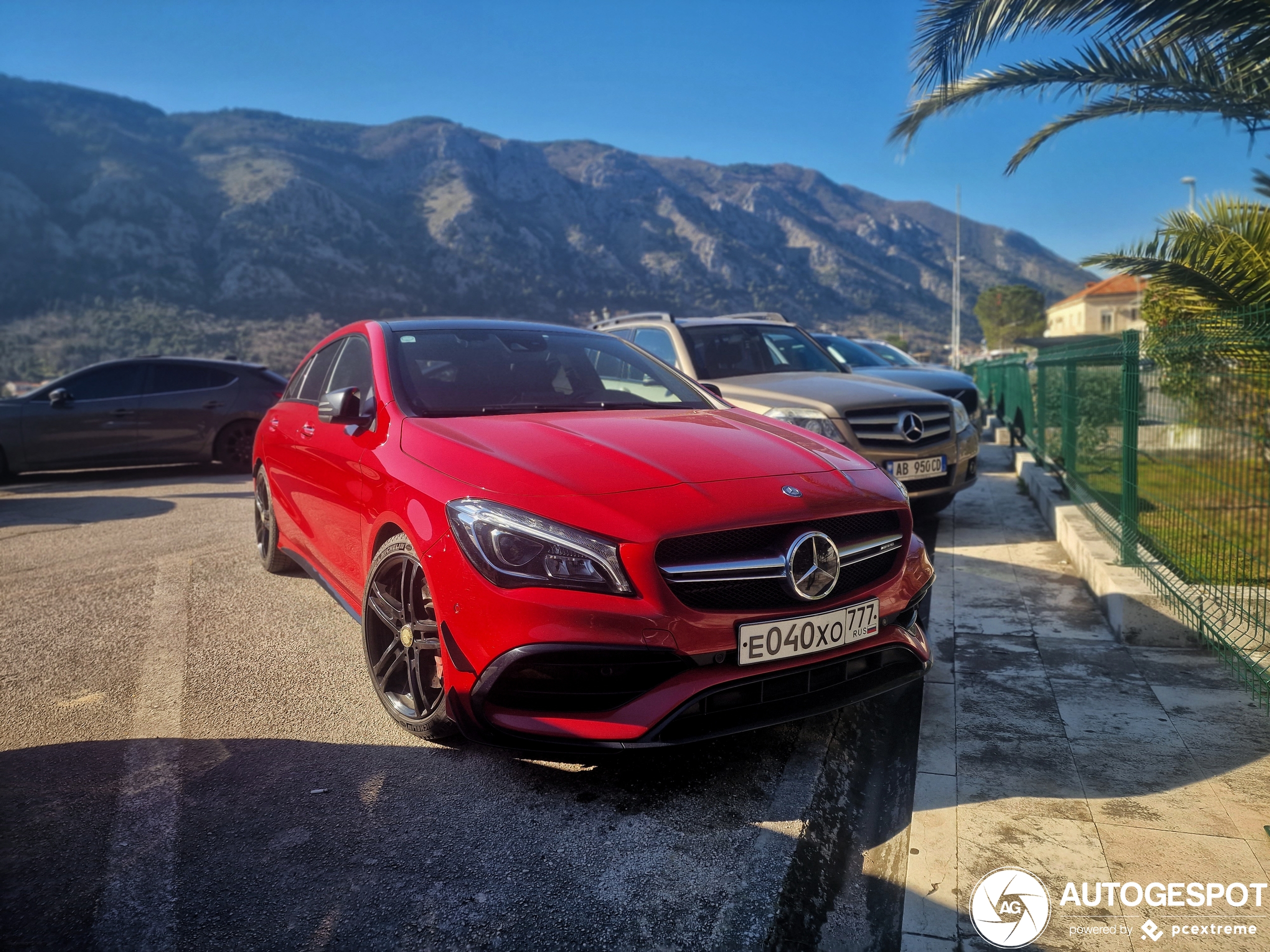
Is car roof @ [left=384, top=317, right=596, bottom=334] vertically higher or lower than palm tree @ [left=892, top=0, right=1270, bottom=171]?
lower

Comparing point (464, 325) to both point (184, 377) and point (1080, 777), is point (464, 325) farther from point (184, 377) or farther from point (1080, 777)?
point (184, 377)

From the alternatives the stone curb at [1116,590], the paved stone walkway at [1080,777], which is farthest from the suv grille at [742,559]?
the stone curb at [1116,590]

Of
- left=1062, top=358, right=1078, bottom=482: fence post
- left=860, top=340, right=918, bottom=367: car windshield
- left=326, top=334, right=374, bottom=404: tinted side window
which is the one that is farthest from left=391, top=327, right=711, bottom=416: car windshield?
left=860, top=340, right=918, bottom=367: car windshield

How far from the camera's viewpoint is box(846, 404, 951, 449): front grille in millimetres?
6156

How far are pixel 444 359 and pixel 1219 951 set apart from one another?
128 inches

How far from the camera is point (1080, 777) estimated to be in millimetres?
2934

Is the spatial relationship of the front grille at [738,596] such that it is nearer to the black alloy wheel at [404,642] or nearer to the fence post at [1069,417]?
the black alloy wheel at [404,642]

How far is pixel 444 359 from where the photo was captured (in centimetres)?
391

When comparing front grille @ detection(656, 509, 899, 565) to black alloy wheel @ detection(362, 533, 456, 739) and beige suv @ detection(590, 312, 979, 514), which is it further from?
beige suv @ detection(590, 312, 979, 514)

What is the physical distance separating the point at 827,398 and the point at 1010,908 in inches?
171

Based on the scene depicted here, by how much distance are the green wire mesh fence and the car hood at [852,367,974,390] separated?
3.51 m

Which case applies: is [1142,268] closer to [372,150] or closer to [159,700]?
[159,700]

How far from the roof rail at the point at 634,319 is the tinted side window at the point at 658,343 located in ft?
0.28

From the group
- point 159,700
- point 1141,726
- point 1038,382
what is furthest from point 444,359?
point 1038,382
